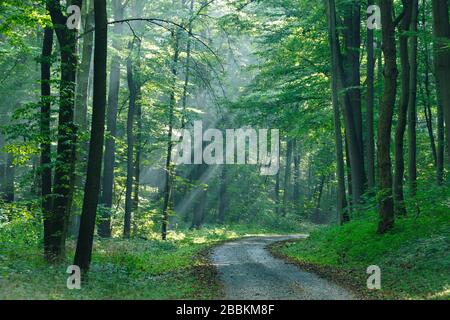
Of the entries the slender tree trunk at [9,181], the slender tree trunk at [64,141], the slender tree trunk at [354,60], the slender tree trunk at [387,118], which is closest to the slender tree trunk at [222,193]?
the slender tree trunk at [9,181]

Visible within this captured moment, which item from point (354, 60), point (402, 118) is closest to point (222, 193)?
point (354, 60)

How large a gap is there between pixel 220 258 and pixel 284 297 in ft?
27.0

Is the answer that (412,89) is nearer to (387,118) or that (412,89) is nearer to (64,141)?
(387,118)

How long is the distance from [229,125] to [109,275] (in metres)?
26.6

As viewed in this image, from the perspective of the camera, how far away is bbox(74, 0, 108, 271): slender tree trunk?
12.1 meters

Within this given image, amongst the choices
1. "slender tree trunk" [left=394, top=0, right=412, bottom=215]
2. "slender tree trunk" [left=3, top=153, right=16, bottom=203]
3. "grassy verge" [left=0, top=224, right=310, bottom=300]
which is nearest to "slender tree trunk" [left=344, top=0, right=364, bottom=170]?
"slender tree trunk" [left=394, top=0, right=412, bottom=215]

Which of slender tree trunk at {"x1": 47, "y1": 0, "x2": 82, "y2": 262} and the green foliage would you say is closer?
the green foliage

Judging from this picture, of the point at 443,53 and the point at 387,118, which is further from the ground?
the point at 443,53

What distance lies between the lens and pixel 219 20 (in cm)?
2211

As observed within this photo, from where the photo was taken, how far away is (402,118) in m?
16.7

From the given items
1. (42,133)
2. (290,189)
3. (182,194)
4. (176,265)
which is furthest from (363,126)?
(290,189)

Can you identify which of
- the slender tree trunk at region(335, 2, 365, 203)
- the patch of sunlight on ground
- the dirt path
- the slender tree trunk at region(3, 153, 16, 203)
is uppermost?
the slender tree trunk at region(335, 2, 365, 203)

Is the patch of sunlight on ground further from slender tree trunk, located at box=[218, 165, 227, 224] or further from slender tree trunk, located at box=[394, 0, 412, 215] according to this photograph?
slender tree trunk, located at box=[218, 165, 227, 224]

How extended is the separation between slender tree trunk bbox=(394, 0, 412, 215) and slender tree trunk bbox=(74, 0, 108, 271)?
9.52 meters
